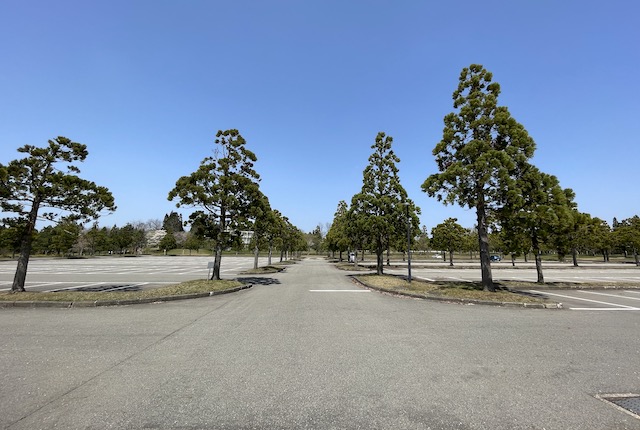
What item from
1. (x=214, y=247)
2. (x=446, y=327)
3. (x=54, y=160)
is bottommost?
(x=446, y=327)

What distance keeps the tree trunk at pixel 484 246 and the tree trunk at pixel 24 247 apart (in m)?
18.1

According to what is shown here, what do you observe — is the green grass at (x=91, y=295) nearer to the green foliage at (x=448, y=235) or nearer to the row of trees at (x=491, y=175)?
the row of trees at (x=491, y=175)

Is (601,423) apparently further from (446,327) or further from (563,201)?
(563,201)

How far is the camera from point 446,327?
23.1 ft

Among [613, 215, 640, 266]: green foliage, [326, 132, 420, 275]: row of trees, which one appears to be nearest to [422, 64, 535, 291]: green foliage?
[326, 132, 420, 275]: row of trees

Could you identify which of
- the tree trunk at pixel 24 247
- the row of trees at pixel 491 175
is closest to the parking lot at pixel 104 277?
the tree trunk at pixel 24 247

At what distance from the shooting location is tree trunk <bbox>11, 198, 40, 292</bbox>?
36.1 ft

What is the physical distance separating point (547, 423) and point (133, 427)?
4.21 meters

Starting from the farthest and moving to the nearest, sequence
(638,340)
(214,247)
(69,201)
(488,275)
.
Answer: (214,247) < (488,275) < (69,201) < (638,340)

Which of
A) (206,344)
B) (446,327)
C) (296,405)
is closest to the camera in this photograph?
(296,405)

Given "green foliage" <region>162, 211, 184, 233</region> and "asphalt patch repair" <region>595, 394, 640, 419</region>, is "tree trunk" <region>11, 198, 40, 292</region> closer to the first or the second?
"asphalt patch repair" <region>595, 394, 640, 419</region>

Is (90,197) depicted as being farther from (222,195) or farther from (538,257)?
(538,257)

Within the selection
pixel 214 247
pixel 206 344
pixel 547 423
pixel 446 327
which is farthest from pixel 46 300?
pixel 547 423

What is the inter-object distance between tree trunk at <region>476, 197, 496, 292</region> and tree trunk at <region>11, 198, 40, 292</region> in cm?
1808
